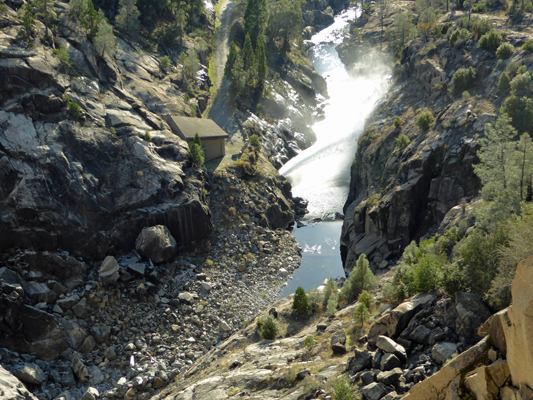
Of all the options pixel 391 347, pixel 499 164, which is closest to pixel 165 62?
pixel 499 164

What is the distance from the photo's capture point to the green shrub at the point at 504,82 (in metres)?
42.8

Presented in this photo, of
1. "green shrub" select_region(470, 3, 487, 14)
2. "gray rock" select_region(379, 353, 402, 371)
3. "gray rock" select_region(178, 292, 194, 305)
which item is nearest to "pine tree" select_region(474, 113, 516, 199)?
"gray rock" select_region(379, 353, 402, 371)

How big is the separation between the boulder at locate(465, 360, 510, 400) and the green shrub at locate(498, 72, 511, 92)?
134 ft

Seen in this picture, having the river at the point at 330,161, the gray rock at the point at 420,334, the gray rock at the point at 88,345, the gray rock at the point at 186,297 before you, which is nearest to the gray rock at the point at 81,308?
the gray rock at the point at 88,345

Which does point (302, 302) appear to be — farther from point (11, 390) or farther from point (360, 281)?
point (11, 390)

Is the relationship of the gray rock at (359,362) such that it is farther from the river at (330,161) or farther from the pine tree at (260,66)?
the pine tree at (260,66)

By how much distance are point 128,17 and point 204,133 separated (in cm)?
3329

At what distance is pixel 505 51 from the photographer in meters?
47.8

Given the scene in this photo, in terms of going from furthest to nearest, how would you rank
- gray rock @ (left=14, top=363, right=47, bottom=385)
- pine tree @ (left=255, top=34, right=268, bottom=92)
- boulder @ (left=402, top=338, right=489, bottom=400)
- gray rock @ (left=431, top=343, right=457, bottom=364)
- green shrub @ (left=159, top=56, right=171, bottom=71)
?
pine tree @ (left=255, top=34, right=268, bottom=92) < green shrub @ (left=159, top=56, right=171, bottom=71) < gray rock @ (left=14, top=363, right=47, bottom=385) < gray rock @ (left=431, top=343, right=457, bottom=364) < boulder @ (left=402, top=338, right=489, bottom=400)

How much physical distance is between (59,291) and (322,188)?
52.8 metres

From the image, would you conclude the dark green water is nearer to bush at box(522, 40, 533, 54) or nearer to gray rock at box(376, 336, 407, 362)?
gray rock at box(376, 336, 407, 362)

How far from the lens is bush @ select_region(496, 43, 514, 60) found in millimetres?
47781

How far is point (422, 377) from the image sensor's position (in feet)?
48.2

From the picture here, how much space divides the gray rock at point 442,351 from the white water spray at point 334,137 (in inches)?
2103
